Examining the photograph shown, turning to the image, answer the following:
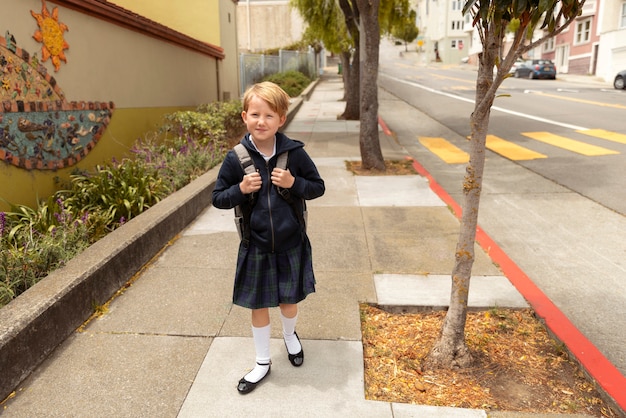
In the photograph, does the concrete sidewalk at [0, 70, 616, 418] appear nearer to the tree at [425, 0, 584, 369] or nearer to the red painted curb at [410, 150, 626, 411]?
the red painted curb at [410, 150, 626, 411]

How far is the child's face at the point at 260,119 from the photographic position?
2.74m

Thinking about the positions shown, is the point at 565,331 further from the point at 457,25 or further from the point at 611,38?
the point at 457,25

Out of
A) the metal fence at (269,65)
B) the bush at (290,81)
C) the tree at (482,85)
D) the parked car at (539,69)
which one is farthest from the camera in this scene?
the parked car at (539,69)

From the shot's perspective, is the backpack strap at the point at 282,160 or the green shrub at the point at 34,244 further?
the green shrub at the point at 34,244

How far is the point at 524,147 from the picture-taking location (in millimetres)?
11375

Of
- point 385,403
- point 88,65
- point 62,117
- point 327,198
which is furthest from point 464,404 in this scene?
point 88,65

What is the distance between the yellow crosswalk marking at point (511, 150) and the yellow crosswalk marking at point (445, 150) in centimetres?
76

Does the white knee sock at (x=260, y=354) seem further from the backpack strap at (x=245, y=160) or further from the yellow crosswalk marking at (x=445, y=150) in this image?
the yellow crosswalk marking at (x=445, y=150)

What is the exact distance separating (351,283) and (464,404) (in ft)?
5.74

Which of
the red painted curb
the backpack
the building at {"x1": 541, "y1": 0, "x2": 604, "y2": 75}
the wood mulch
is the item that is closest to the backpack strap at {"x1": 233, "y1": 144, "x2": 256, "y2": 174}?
the backpack

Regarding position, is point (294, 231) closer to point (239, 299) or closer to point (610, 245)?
point (239, 299)

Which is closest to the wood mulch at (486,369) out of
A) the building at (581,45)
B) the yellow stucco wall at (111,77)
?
the yellow stucco wall at (111,77)

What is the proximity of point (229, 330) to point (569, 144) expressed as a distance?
1022 centimetres

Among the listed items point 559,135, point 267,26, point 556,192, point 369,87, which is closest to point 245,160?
point 556,192
